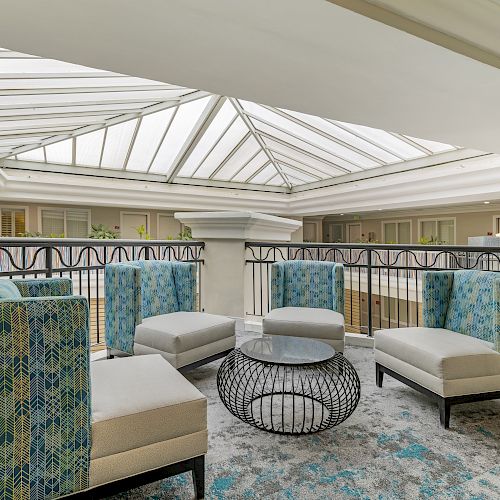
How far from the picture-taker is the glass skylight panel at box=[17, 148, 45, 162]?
368 inches

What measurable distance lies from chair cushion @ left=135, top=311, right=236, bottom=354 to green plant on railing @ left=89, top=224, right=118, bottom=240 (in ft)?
31.8

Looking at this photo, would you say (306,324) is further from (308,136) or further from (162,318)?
(308,136)

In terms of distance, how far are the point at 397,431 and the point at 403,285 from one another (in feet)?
31.0

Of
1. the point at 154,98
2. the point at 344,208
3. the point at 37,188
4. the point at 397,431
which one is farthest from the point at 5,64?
the point at 344,208

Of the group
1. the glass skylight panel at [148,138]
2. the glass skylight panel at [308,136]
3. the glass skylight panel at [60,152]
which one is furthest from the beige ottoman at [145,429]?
the glass skylight panel at [60,152]

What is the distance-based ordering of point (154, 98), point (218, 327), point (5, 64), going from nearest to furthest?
1. point (218, 327)
2. point (5, 64)
3. point (154, 98)

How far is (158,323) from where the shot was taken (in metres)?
2.97

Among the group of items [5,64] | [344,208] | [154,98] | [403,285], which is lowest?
[403,285]

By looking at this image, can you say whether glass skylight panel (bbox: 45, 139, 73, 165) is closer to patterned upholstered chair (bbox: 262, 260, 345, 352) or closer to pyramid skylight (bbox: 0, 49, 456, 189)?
pyramid skylight (bbox: 0, 49, 456, 189)

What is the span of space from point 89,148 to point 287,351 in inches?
358

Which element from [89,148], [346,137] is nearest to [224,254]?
[346,137]

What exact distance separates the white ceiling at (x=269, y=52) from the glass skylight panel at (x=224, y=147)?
6.44 metres

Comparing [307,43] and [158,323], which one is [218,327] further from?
[307,43]

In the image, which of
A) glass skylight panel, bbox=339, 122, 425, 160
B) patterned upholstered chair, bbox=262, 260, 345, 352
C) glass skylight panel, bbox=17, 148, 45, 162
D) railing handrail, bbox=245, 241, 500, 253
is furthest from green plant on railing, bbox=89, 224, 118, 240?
patterned upholstered chair, bbox=262, 260, 345, 352
